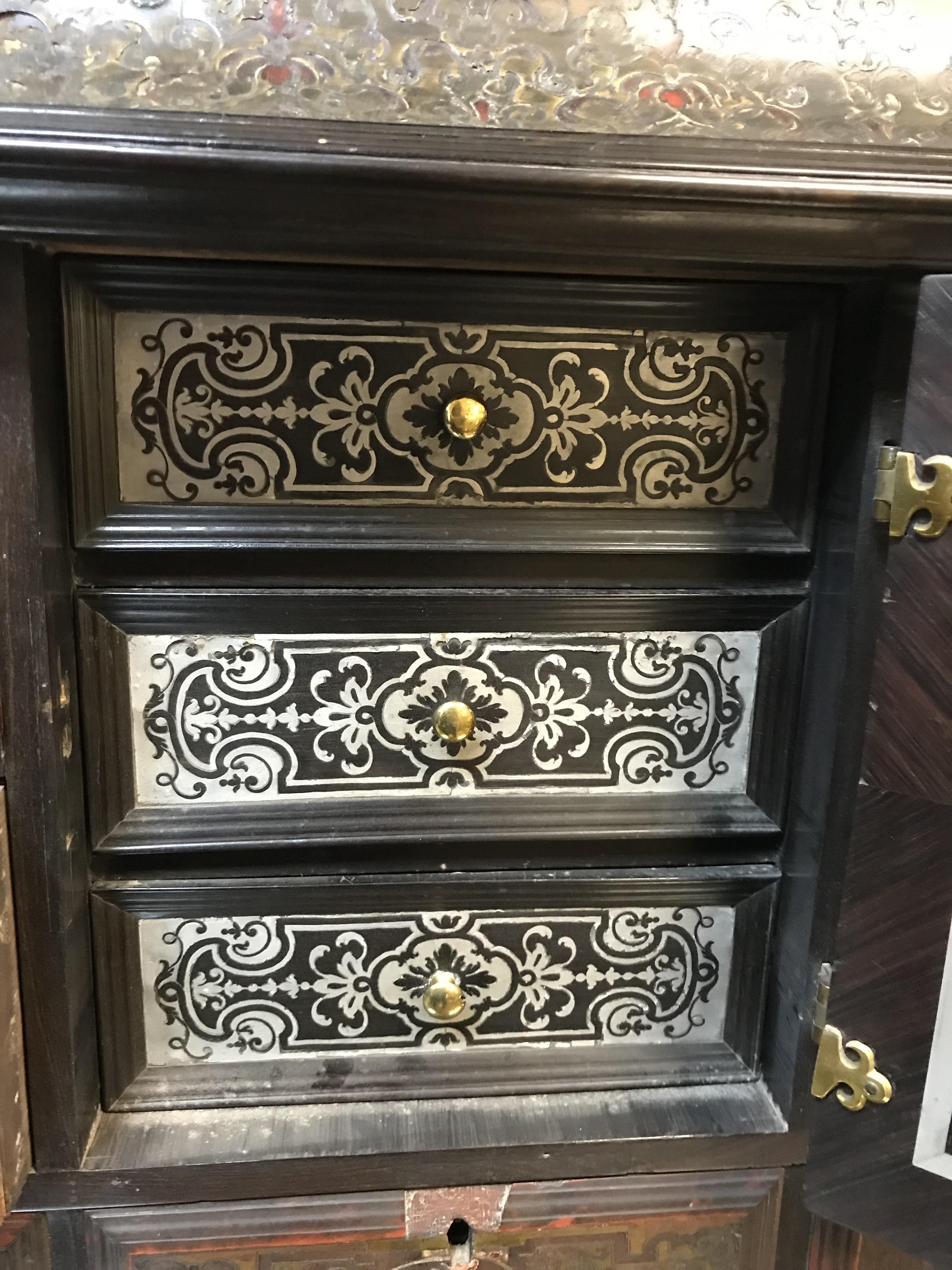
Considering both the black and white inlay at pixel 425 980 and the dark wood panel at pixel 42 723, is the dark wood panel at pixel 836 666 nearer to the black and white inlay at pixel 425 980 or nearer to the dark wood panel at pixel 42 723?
the black and white inlay at pixel 425 980

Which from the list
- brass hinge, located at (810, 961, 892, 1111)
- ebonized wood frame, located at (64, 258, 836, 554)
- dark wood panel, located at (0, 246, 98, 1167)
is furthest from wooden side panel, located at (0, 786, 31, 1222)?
brass hinge, located at (810, 961, 892, 1111)

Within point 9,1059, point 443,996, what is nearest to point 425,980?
point 443,996

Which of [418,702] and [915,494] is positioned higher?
[915,494]

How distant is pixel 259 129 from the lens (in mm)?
473

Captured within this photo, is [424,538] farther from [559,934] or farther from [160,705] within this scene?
[559,934]

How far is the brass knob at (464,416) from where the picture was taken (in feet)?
1.89

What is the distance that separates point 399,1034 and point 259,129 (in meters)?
0.61

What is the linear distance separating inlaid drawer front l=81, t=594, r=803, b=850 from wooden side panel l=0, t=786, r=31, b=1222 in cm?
7

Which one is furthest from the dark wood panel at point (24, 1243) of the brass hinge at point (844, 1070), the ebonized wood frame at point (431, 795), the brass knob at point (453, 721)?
the brass hinge at point (844, 1070)

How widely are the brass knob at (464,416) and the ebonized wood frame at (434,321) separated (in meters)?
0.05

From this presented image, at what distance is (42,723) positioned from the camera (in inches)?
22.2

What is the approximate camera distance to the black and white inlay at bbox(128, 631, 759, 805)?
0.62 m

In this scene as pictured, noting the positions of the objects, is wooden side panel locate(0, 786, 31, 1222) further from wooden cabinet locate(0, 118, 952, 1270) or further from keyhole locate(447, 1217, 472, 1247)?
keyhole locate(447, 1217, 472, 1247)

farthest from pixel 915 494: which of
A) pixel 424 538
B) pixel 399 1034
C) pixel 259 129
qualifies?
pixel 399 1034
